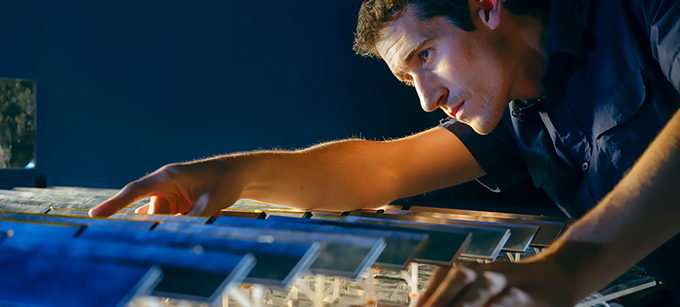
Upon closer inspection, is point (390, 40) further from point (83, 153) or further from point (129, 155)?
point (83, 153)

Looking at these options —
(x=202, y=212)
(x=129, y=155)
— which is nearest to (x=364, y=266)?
(x=202, y=212)

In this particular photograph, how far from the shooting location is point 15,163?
322 centimetres

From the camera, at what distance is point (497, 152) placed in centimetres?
142

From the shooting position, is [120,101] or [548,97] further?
[120,101]

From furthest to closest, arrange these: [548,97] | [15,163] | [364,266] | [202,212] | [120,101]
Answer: [120,101]
[15,163]
[548,97]
[202,212]
[364,266]

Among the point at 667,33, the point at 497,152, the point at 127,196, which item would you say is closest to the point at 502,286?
the point at 667,33

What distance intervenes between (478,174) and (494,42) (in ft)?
1.55

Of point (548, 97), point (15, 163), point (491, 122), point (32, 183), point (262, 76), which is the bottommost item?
point (32, 183)

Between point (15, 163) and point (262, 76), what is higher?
point (262, 76)

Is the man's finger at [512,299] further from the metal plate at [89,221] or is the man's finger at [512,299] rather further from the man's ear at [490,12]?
the man's ear at [490,12]

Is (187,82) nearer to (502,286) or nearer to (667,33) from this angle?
(667,33)

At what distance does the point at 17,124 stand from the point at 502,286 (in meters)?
3.69

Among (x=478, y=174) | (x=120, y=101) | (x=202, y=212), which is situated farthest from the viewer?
(x=120, y=101)

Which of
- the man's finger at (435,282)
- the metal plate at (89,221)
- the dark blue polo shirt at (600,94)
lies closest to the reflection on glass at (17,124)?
the metal plate at (89,221)
